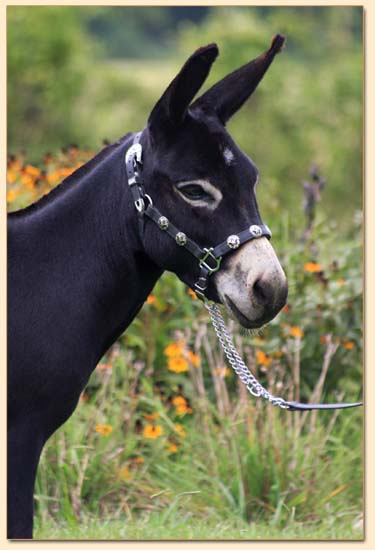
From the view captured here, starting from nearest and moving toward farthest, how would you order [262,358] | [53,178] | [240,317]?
[240,317], [262,358], [53,178]

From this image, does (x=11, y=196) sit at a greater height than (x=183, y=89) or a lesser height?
greater

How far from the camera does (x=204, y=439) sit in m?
5.08

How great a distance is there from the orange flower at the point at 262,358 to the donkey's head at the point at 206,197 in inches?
81.1

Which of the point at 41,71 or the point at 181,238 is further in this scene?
the point at 41,71

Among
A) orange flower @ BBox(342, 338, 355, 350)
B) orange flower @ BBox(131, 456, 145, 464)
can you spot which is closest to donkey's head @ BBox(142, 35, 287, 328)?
orange flower @ BBox(131, 456, 145, 464)

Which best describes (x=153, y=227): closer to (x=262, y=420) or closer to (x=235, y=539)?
(x=235, y=539)

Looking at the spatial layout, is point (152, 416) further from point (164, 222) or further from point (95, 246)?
point (164, 222)

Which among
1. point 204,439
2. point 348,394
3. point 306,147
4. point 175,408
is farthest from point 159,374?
point 306,147

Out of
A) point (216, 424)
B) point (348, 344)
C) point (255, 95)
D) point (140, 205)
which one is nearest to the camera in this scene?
point (140, 205)

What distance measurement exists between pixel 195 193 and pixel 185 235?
0.55 ft

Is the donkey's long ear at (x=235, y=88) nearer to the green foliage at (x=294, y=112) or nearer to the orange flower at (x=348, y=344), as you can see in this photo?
the orange flower at (x=348, y=344)

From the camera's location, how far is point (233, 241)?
3170mm

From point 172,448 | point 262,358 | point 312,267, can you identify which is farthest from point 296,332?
point 172,448

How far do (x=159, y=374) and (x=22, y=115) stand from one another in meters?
9.76
